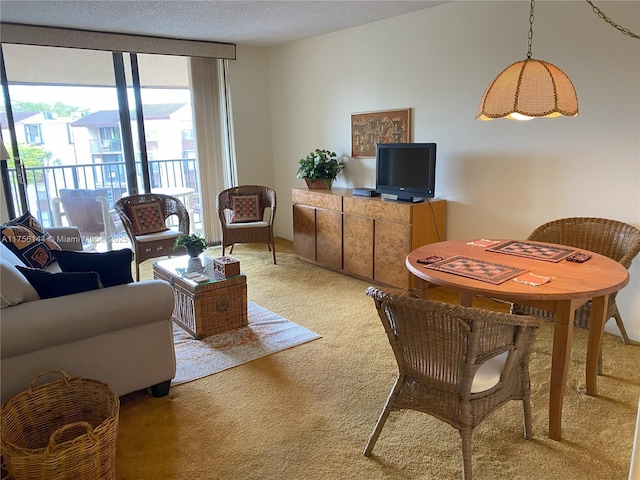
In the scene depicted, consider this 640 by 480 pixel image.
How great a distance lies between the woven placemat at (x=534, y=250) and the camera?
7.91ft

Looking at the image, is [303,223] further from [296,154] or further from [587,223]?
[587,223]

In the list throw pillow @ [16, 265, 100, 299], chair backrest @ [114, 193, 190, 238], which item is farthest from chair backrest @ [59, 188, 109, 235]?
throw pillow @ [16, 265, 100, 299]

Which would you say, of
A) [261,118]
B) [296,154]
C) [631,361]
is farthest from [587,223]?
[261,118]

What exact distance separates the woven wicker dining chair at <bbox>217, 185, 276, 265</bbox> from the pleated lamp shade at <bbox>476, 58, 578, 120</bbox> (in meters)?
3.08

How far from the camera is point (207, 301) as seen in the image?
3.17m

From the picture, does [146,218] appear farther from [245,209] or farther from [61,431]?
[61,431]

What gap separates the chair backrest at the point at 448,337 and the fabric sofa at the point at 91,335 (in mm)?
1207

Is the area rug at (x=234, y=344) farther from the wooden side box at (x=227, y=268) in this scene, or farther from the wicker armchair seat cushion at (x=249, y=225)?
the wicker armchair seat cushion at (x=249, y=225)

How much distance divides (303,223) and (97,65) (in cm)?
277

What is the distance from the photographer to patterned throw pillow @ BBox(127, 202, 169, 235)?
4.54 meters

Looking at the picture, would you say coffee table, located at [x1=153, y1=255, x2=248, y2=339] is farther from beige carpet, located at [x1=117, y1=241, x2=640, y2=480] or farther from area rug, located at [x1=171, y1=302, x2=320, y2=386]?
beige carpet, located at [x1=117, y1=241, x2=640, y2=480]

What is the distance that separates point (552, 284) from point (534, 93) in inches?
33.7

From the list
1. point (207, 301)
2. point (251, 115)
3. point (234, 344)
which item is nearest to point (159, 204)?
point (251, 115)

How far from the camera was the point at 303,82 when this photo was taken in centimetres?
548
